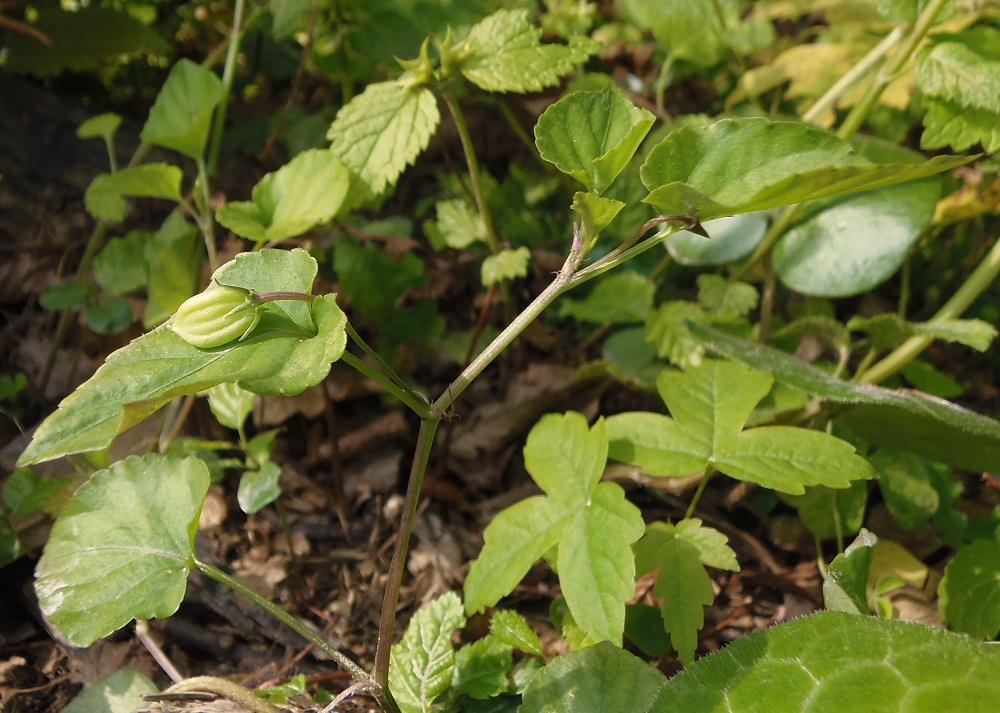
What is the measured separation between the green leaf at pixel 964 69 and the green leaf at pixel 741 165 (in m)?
0.70

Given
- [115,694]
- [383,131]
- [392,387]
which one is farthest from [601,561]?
[383,131]

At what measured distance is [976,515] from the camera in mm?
1493

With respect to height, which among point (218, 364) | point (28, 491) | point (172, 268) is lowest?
point (28, 491)

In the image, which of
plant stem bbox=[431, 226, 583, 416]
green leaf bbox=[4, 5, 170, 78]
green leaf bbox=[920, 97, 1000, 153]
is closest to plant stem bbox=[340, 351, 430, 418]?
plant stem bbox=[431, 226, 583, 416]

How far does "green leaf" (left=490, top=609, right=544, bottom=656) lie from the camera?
1.09 metres

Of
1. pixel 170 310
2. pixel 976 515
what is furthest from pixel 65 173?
pixel 976 515

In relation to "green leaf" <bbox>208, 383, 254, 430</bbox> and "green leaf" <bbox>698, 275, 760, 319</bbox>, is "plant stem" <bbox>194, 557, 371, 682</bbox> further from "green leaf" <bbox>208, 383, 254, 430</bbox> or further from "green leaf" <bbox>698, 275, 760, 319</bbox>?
"green leaf" <bbox>698, 275, 760, 319</bbox>

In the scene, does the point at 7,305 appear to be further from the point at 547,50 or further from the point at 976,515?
the point at 976,515

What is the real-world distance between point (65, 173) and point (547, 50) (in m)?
1.57

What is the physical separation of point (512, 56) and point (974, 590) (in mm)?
1234

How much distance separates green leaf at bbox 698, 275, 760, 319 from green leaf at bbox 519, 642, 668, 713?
0.88 m

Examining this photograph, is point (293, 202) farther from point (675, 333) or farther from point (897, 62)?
point (897, 62)

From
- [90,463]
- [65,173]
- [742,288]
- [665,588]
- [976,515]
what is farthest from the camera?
[65,173]

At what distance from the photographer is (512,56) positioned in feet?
4.41
